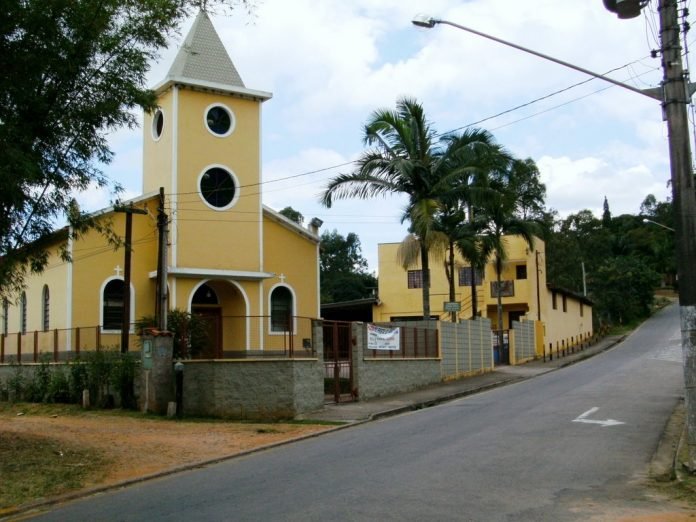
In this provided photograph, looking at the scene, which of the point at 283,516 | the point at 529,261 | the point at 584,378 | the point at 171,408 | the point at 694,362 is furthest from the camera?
the point at 529,261

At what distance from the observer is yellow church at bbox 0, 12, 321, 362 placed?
2675cm

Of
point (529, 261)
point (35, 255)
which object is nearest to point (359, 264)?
point (529, 261)

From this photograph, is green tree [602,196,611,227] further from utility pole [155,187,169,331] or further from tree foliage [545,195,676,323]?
utility pole [155,187,169,331]

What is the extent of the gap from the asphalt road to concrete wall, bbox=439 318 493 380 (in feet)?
33.6

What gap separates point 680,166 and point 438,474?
5.23m

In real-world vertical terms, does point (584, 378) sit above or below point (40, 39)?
below

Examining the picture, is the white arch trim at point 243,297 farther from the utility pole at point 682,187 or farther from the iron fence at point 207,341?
the utility pole at point 682,187

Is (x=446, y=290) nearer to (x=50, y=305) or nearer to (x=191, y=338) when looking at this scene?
(x=50, y=305)

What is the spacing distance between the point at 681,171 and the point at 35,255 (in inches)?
395

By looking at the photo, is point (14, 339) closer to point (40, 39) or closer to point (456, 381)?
point (456, 381)

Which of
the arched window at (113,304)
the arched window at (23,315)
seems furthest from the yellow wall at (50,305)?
the arched window at (113,304)

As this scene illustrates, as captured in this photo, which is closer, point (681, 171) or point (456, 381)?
point (681, 171)

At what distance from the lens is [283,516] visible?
319 inches

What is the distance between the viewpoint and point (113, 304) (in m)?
27.3
